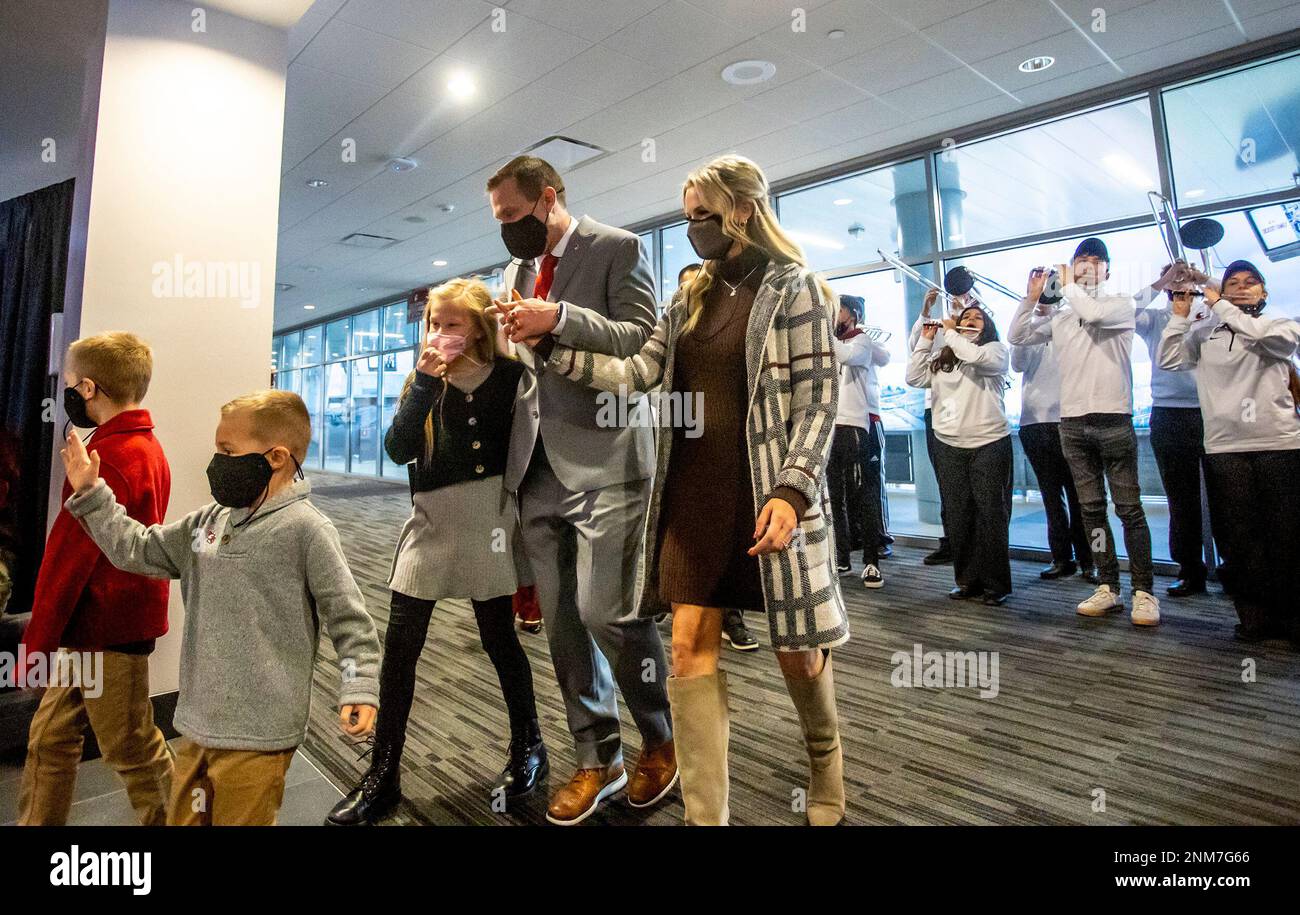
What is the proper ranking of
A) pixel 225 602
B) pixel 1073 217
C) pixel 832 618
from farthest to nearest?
pixel 1073 217, pixel 832 618, pixel 225 602

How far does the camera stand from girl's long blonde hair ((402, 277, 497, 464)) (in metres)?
1.67

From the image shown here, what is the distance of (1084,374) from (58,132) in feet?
20.0

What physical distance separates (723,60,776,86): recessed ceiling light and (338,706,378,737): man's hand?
4.34 m

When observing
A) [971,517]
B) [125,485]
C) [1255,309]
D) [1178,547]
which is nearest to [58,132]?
[125,485]

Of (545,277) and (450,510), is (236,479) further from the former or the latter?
(545,277)

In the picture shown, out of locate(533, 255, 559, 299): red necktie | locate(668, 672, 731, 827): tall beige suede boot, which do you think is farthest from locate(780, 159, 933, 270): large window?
locate(668, 672, 731, 827): tall beige suede boot

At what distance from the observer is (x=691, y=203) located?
4.98 ft

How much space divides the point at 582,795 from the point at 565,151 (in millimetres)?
5211

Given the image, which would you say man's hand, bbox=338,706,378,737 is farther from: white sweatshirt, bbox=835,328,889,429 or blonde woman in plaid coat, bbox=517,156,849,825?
white sweatshirt, bbox=835,328,889,429

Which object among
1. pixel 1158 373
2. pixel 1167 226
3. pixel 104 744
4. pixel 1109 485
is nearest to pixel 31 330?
pixel 104 744

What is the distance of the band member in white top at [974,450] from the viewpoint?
3.80 meters

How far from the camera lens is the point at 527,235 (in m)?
1.75

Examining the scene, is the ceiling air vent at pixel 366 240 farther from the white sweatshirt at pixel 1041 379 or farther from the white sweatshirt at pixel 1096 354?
the white sweatshirt at pixel 1096 354

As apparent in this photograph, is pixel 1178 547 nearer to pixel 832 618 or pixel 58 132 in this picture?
pixel 832 618
